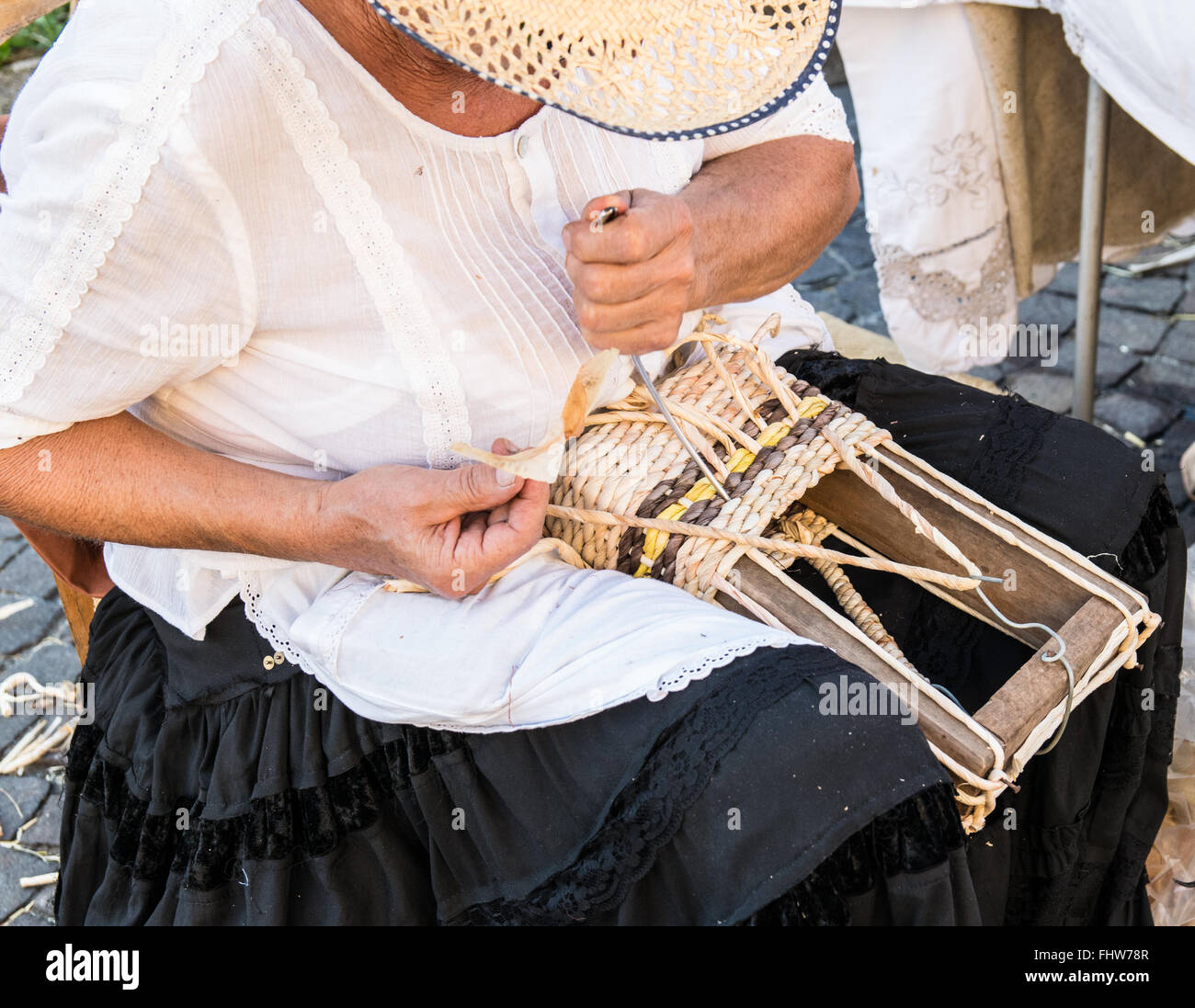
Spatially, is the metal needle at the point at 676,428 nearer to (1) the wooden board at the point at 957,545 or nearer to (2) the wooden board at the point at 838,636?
(2) the wooden board at the point at 838,636

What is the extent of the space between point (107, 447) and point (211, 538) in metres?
0.14

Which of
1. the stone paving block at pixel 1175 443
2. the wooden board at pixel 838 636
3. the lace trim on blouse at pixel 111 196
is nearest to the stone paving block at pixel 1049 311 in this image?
the stone paving block at pixel 1175 443

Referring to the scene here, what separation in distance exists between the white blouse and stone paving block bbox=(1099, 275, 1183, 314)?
259cm

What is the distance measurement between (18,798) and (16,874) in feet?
0.63

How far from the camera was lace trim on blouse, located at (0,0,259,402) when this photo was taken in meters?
1.02

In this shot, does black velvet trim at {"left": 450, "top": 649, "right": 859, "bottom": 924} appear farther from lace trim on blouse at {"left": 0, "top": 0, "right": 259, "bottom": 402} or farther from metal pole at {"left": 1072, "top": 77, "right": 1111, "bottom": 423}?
metal pole at {"left": 1072, "top": 77, "right": 1111, "bottom": 423}

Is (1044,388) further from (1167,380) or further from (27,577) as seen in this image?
(27,577)

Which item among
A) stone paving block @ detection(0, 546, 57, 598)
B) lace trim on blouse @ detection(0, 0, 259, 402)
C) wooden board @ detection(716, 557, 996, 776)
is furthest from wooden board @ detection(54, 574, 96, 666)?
wooden board @ detection(716, 557, 996, 776)

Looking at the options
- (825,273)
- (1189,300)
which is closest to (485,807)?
(825,273)

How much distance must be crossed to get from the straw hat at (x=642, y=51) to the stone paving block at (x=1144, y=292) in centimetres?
261

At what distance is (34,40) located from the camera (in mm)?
4789

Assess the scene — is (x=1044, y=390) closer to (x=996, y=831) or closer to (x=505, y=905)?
(x=996, y=831)

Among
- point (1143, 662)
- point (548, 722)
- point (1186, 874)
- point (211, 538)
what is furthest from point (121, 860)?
point (1186, 874)

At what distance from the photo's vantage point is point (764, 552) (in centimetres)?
132
